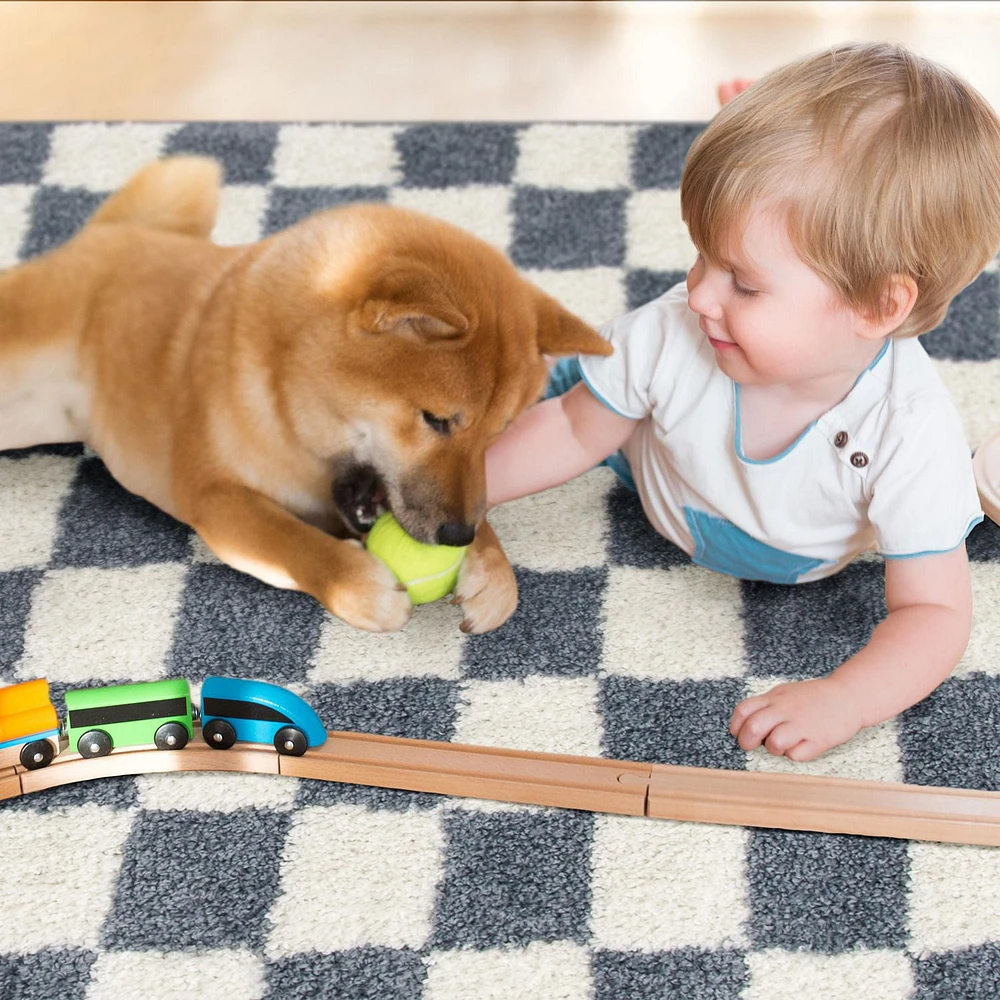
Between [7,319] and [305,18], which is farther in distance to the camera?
[305,18]

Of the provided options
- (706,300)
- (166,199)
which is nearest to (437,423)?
(706,300)

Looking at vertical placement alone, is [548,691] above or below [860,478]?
below

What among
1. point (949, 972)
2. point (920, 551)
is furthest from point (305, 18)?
point (949, 972)

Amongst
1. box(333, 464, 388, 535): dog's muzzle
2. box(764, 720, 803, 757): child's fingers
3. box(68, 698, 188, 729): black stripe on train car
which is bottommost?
box(764, 720, 803, 757): child's fingers

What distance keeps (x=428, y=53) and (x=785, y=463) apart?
1.44 metres

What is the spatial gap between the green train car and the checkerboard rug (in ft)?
0.15

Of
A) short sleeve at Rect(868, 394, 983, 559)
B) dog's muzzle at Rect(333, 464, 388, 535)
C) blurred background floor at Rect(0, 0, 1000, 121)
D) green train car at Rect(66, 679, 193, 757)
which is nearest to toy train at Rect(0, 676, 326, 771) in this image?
green train car at Rect(66, 679, 193, 757)

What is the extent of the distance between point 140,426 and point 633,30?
58.0 inches

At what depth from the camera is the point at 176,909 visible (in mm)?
992

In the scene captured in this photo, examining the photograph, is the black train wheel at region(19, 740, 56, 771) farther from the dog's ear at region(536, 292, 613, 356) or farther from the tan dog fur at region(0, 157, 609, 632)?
the dog's ear at region(536, 292, 613, 356)

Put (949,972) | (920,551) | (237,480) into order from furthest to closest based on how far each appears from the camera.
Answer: (237,480) < (920,551) < (949,972)

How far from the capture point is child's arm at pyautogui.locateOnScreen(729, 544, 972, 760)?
1100mm

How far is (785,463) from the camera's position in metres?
1.17

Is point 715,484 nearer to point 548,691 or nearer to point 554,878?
point 548,691
